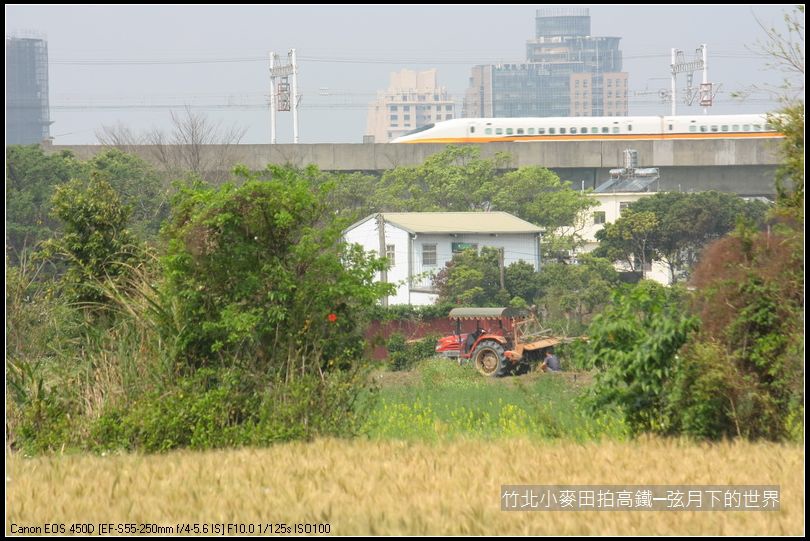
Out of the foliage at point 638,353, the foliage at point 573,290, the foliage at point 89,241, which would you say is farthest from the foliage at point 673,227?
the foliage at point 638,353

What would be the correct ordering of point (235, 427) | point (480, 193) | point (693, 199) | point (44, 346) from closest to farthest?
point (235, 427)
point (44, 346)
point (693, 199)
point (480, 193)

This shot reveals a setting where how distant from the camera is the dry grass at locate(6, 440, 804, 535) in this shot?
21.9 ft

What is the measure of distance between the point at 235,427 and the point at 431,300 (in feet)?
138

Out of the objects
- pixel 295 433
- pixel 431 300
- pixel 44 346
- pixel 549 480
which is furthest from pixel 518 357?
pixel 549 480

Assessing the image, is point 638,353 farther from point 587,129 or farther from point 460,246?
point 587,129

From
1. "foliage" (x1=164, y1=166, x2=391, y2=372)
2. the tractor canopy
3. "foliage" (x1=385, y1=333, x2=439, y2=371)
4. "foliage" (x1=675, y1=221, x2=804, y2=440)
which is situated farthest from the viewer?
"foliage" (x1=385, y1=333, x2=439, y2=371)

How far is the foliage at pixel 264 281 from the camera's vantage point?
37.6ft

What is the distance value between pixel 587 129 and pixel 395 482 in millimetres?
80650

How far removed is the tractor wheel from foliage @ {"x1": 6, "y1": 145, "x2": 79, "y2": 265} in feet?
64.5

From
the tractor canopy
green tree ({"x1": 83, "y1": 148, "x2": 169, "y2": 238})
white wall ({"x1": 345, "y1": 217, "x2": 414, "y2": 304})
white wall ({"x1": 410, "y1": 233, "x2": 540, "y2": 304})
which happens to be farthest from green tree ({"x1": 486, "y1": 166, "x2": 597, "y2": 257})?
the tractor canopy

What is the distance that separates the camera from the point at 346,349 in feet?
38.8

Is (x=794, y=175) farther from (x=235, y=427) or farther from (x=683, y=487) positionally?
(x=235, y=427)

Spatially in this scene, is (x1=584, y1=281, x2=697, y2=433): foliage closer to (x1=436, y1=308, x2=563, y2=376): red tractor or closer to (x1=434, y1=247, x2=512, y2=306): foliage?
(x1=436, y1=308, x2=563, y2=376): red tractor

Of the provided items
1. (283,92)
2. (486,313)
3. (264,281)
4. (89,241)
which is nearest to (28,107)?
(283,92)
